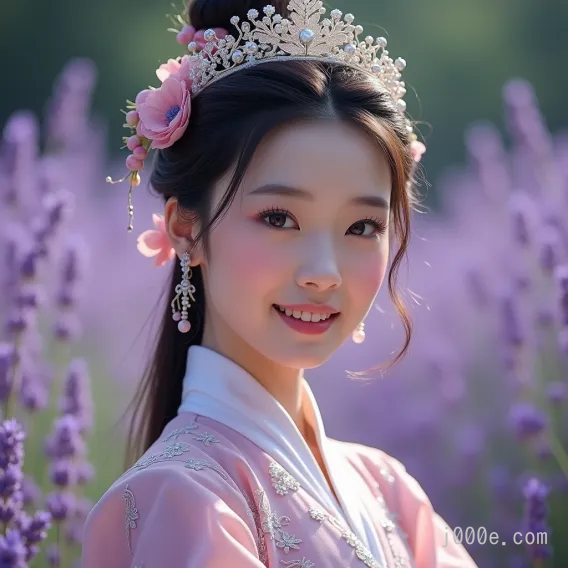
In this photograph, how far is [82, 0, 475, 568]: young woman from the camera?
1.34m

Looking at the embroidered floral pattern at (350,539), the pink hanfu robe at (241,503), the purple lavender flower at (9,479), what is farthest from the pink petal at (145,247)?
the embroidered floral pattern at (350,539)

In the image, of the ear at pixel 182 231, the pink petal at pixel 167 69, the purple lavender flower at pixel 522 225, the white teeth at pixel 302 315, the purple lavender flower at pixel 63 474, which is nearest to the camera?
the white teeth at pixel 302 315

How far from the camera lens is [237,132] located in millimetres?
1467

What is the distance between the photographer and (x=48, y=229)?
1.85 m

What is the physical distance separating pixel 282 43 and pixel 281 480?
65 centimetres

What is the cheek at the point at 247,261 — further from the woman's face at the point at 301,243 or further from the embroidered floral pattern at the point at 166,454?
the embroidered floral pattern at the point at 166,454

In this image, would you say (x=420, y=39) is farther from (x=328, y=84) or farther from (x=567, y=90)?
(x=328, y=84)

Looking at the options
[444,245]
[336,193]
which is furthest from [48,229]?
[444,245]

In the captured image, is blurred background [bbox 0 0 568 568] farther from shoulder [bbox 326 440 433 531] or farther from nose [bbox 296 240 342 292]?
nose [bbox 296 240 342 292]

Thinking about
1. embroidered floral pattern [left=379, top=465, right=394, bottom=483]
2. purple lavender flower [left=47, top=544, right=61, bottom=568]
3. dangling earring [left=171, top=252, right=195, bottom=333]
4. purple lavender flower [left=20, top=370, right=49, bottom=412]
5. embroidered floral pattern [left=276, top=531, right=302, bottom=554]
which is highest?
dangling earring [left=171, top=252, right=195, bottom=333]

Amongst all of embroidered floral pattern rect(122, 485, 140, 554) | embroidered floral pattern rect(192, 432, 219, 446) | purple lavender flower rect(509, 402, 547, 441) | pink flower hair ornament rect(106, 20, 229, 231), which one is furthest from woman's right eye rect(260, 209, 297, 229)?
purple lavender flower rect(509, 402, 547, 441)

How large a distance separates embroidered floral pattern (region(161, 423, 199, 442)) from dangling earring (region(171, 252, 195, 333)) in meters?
0.17

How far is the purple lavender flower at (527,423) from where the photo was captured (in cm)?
204

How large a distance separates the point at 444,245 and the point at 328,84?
7.05 ft
